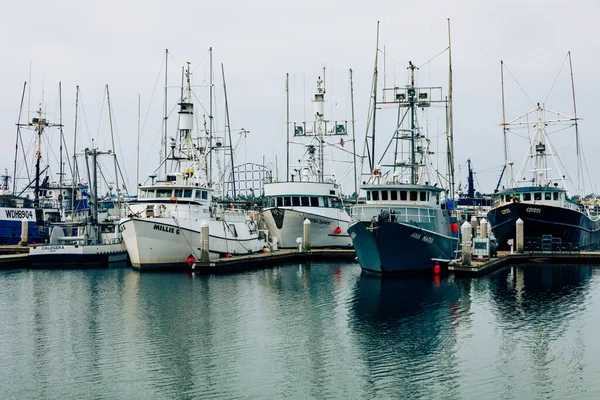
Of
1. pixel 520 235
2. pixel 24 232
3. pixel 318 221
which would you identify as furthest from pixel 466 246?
pixel 24 232

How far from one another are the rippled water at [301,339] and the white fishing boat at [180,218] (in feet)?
15.6

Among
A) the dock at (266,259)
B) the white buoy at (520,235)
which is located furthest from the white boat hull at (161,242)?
the white buoy at (520,235)

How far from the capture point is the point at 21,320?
1077 inches

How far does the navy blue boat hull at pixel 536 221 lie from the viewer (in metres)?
49.6

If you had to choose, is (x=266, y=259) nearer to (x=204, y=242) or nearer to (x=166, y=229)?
(x=204, y=242)

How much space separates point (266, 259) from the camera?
48719 mm

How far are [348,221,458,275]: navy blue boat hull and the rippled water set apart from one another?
108 centimetres

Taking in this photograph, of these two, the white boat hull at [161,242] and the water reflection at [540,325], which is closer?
the water reflection at [540,325]

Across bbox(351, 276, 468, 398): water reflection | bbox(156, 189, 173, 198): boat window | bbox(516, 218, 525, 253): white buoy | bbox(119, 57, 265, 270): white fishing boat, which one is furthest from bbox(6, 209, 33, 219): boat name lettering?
bbox(516, 218, 525, 253): white buoy

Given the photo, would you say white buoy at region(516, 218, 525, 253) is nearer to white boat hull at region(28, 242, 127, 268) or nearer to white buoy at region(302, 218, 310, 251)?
white buoy at region(302, 218, 310, 251)

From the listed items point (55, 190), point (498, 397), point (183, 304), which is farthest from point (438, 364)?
point (55, 190)

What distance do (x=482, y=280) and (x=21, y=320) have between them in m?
24.8

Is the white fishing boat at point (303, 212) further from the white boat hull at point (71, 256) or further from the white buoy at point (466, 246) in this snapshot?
the white buoy at point (466, 246)

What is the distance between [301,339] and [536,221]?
32151 millimetres
